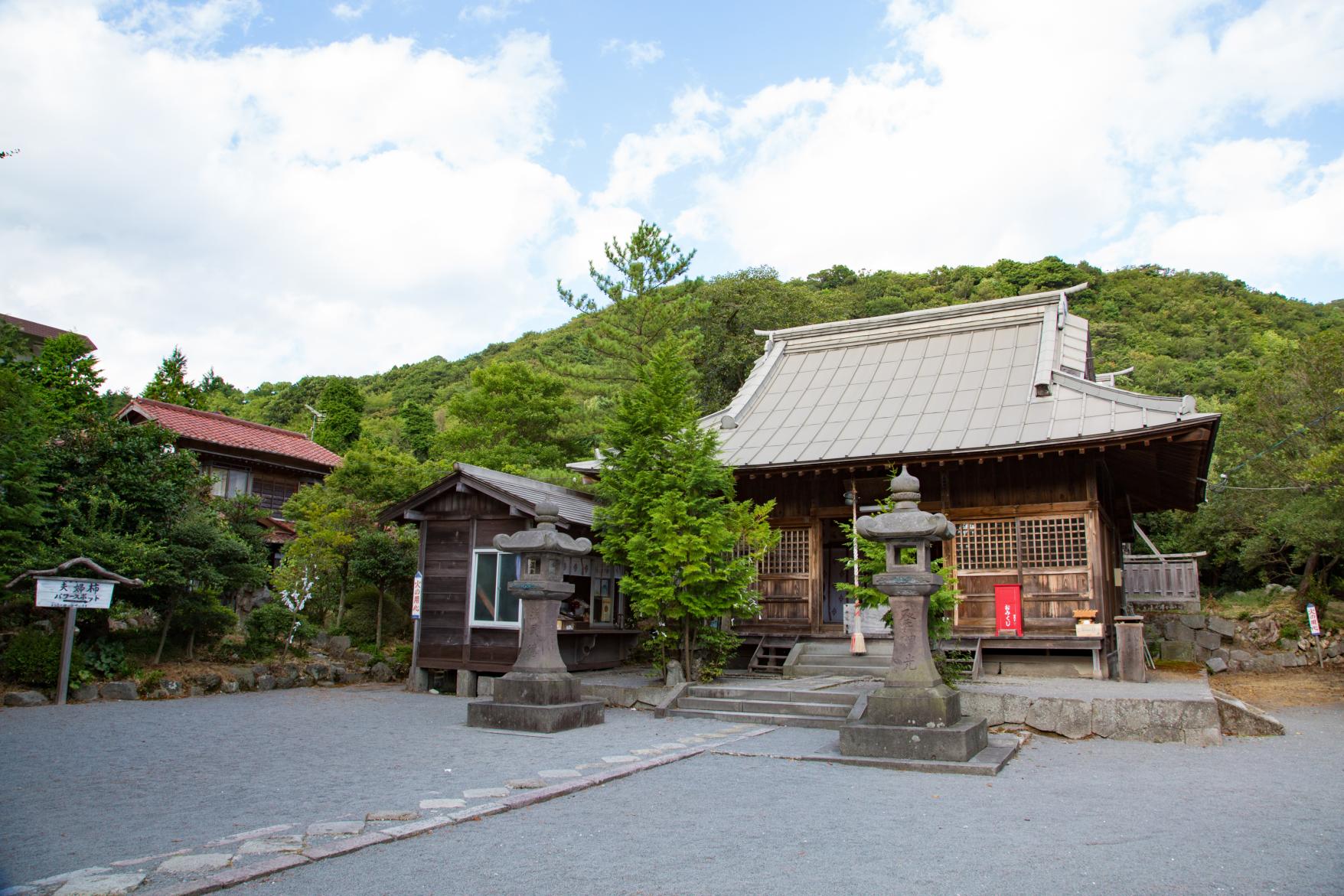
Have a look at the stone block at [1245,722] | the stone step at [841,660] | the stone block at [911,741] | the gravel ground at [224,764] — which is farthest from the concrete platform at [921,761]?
the stone step at [841,660]

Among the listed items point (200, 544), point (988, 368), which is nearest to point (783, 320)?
point (988, 368)

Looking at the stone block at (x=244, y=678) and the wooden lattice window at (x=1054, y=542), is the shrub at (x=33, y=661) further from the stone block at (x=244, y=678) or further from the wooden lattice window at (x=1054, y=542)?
the wooden lattice window at (x=1054, y=542)

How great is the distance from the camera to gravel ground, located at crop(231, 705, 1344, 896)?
14.2ft

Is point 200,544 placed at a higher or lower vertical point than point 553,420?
lower

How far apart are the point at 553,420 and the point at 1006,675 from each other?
18037 mm

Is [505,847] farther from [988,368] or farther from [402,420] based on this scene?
[402,420]

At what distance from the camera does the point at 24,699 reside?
424 inches

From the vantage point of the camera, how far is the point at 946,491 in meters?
14.0

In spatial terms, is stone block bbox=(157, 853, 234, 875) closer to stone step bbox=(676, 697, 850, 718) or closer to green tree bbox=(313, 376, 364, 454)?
stone step bbox=(676, 697, 850, 718)

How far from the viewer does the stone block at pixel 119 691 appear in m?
11.7

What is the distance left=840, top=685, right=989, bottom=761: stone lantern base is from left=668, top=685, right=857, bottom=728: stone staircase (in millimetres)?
1902

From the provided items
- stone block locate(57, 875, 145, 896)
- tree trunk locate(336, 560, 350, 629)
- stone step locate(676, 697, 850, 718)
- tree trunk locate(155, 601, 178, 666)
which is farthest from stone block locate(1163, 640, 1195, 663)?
stone block locate(57, 875, 145, 896)

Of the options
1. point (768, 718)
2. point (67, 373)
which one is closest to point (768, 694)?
point (768, 718)

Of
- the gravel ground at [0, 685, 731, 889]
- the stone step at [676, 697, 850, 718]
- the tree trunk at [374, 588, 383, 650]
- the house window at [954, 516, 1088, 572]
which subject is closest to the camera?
the gravel ground at [0, 685, 731, 889]
